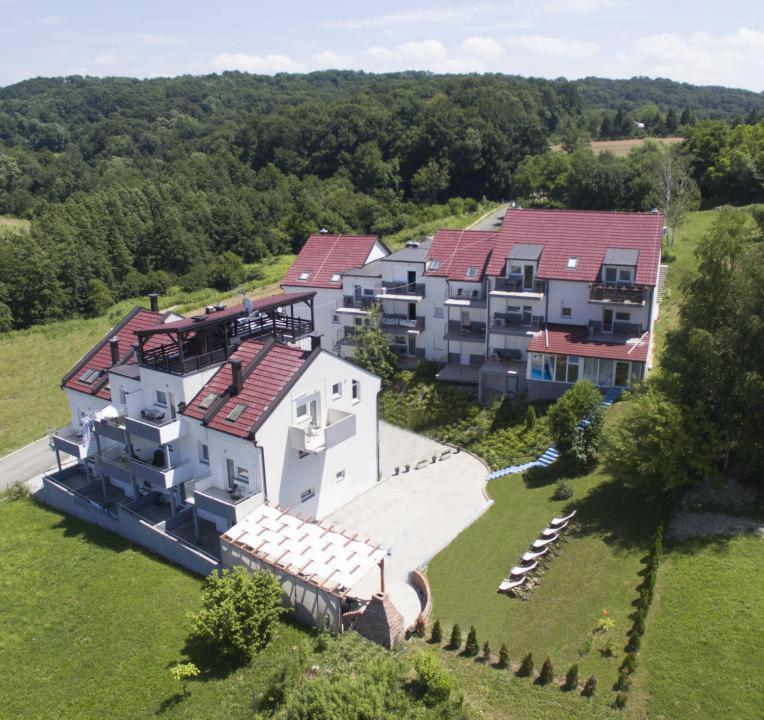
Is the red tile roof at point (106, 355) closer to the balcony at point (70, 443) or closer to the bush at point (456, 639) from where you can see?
the balcony at point (70, 443)

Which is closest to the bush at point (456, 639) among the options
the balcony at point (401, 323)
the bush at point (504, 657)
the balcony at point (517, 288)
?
→ the bush at point (504, 657)

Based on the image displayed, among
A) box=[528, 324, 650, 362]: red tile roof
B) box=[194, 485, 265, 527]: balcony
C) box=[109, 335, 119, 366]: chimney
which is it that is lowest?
box=[194, 485, 265, 527]: balcony

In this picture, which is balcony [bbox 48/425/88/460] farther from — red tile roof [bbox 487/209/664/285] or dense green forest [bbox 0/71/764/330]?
dense green forest [bbox 0/71/764/330]

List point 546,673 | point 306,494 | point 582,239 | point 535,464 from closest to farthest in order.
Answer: point 546,673 → point 306,494 → point 535,464 → point 582,239

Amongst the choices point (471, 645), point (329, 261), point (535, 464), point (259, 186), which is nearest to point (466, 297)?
point (329, 261)

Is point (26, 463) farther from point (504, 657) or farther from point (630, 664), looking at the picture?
point (630, 664)

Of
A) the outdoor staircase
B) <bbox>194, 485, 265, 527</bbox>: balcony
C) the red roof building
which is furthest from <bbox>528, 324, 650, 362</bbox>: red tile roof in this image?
<bbox>194, 485, 265, 527</bbox>: balcony
